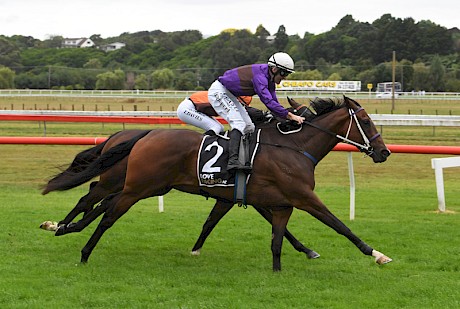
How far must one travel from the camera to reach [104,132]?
24.6 metres

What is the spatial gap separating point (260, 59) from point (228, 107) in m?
76.6

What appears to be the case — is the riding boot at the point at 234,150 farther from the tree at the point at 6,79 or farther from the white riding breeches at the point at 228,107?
the tree at the point at 6,79

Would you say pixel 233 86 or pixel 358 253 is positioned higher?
pixel 233 86

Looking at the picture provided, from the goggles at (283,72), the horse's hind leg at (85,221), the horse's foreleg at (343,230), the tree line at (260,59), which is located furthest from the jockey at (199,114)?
the tree line at (260,59)

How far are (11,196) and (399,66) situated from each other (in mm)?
67205

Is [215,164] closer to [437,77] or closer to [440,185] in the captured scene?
[440,185]

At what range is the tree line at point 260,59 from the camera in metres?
77.1

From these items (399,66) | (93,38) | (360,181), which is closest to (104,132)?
(360,181)

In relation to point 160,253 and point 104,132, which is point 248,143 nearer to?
point 160,253

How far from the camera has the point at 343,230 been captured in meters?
6.63

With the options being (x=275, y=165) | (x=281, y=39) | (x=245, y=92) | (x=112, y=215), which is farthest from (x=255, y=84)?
(x=281, y=39)

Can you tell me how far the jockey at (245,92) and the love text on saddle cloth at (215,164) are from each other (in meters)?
0.10

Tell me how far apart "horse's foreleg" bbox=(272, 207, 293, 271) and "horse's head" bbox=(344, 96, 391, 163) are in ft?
2.98

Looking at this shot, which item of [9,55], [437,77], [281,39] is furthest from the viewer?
[9,55]
